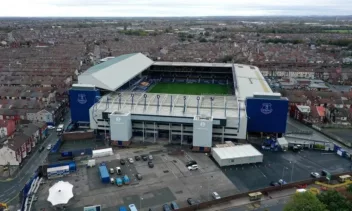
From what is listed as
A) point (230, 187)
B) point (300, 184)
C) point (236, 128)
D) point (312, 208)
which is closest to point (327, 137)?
point (236, 128)

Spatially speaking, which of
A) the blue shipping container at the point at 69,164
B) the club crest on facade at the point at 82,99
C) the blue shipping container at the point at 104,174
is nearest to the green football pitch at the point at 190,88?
the club crest on facade at the point at 82,99

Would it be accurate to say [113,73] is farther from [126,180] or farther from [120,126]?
[126,180]

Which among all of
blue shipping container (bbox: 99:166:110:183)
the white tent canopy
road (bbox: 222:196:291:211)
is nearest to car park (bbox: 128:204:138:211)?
the white tent canopy

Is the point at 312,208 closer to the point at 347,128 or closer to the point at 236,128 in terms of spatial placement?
the point at 236,128

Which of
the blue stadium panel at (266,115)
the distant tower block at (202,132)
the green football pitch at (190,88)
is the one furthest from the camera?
the green football pitch at (190,88)

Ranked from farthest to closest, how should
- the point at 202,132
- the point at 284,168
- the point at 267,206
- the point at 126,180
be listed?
the point at 202,132, the point at 284,168, the point at 126,180, the point at 267,206

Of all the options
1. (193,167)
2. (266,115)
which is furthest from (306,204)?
(266,115)

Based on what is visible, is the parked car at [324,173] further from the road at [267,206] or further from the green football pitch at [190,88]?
the green football pitch at [190,88]
